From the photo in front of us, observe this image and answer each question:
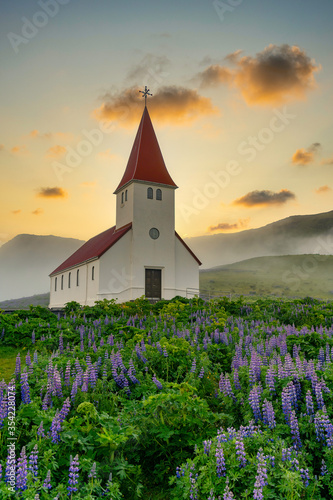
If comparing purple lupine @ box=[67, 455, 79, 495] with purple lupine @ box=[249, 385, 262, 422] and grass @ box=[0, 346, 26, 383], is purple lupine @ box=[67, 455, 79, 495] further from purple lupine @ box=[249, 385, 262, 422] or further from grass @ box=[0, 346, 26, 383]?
grass @ box=[0, 346, 26, 383]

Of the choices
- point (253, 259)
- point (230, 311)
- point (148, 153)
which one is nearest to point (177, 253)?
point (148, 153)

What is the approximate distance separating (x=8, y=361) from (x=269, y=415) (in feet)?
21.6

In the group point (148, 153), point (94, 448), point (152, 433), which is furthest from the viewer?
point (148, 153)

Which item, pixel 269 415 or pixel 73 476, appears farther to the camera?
pixel 269 415

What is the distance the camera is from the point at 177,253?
3475 centimetres

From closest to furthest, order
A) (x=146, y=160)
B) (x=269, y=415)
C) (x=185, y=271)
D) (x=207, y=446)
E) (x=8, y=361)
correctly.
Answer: (x=207, y=446) < (x=269, y=415) < (x=8, y=361) < (x=146, y=160) < (x=185, y=271)

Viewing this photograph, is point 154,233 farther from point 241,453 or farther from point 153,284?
point 241,453

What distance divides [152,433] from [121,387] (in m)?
1.57

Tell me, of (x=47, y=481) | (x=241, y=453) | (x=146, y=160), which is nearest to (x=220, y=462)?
(x=241, y=453)

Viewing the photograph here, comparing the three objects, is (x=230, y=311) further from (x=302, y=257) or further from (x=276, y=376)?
(x=302, y=257)

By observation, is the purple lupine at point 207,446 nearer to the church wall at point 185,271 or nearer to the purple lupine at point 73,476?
the purple lupine at point 73,476

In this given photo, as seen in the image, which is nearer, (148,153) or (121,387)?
(121,387)

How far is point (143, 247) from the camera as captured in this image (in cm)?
3256

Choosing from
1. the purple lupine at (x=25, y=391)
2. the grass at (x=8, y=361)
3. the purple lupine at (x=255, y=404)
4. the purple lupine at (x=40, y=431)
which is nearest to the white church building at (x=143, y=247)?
the grass at (x=8, y=361)
